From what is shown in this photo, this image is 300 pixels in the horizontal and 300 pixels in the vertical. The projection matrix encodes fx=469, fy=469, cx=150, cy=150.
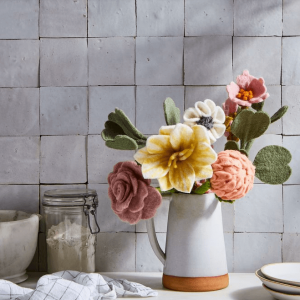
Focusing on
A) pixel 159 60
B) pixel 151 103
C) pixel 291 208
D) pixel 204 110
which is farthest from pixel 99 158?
pixel 291 208

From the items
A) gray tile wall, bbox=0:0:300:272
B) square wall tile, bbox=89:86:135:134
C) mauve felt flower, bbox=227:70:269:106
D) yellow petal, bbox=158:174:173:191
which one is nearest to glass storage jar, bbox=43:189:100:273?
gray tile wall, bbox=0:0:300:272

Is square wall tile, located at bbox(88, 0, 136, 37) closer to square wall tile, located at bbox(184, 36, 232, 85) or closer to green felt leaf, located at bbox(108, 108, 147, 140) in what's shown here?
square wall tile, located at bbox(184, 36, 232, 85)

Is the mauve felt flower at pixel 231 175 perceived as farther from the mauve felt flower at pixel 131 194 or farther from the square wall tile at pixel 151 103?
the square wall tile at pixel 151 103

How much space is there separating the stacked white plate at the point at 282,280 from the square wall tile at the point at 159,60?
1.72ft

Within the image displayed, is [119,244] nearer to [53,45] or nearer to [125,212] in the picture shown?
[125,212]

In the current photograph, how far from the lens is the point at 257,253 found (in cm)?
121

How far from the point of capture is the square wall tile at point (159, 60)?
122 cm

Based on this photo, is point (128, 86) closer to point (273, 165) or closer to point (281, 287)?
point (273, 165)

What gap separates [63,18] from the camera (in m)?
1.23

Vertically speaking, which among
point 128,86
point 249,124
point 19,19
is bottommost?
point 249,124

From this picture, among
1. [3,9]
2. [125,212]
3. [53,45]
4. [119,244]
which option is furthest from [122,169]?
[3,9]

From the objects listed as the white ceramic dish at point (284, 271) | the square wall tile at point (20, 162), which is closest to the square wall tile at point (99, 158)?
the square wall tile at point (20, 162)

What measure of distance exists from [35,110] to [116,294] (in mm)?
533

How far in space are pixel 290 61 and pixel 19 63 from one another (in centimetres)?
71
